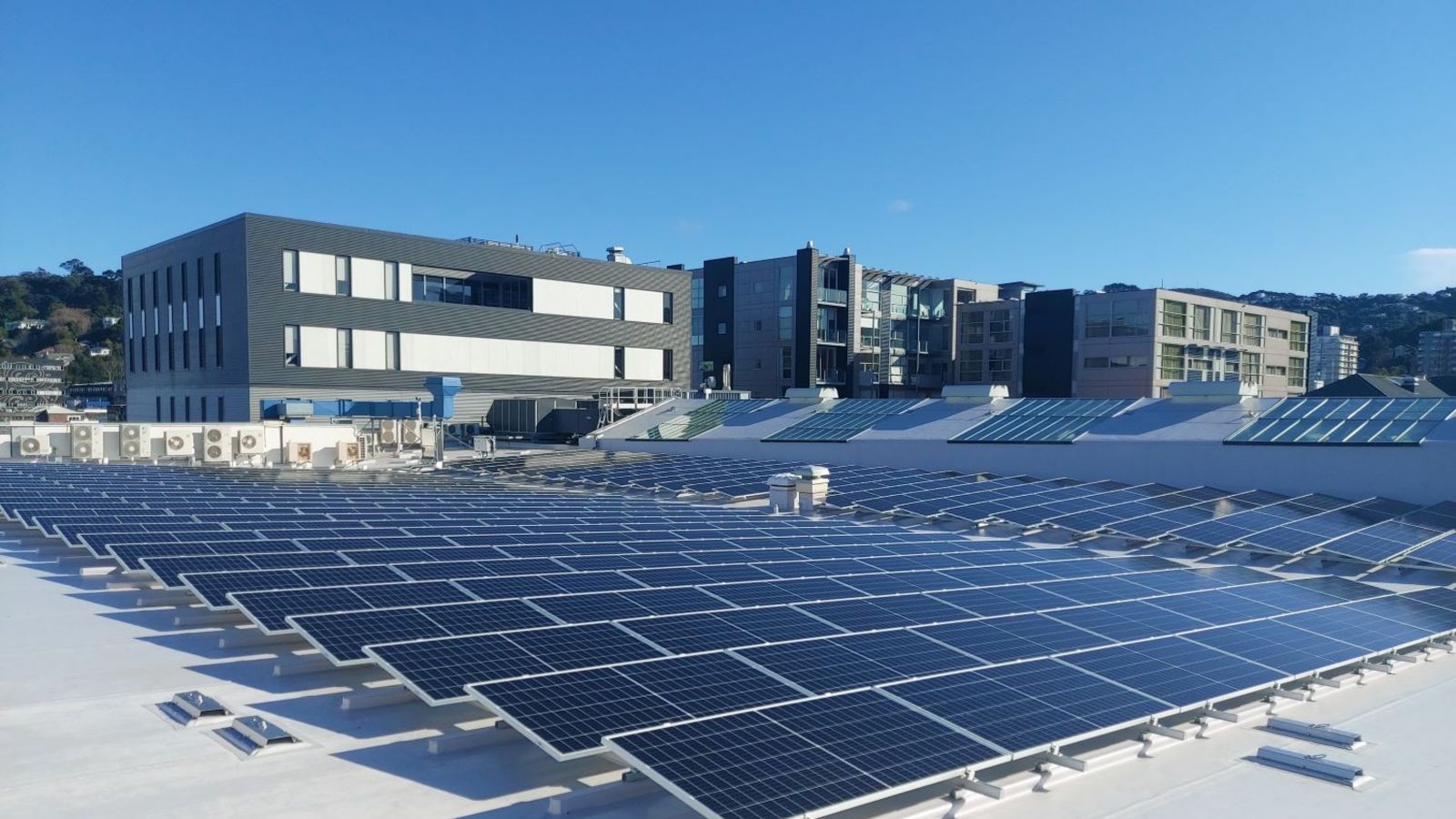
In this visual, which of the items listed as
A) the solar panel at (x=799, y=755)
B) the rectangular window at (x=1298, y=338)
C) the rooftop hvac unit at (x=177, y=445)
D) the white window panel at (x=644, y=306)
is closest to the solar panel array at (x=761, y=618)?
the solar panel at (x=799, y=755)

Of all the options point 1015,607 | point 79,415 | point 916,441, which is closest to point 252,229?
point 79,415

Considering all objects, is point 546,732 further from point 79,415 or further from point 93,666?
point 79,415

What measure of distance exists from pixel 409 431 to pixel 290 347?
1265cm

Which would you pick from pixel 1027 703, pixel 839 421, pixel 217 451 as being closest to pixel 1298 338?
pixel 839 421

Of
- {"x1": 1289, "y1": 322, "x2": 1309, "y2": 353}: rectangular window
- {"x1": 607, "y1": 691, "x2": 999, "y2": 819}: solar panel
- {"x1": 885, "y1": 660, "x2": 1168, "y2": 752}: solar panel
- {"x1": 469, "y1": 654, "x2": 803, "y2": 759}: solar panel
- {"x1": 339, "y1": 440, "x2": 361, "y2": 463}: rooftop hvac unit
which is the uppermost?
{"x1": 1289, "y1": 322, "x2": 1309, "y2": 353}: rectangular window

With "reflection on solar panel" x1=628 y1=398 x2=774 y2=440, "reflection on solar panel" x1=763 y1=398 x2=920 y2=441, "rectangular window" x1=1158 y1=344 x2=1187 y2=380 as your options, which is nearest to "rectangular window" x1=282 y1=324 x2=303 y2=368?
"reflection on solar panel" x1=628 y1=398 x2=774 y2=440

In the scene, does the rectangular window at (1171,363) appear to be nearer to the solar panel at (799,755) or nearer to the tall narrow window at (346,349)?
the tall narrow window at (346,349)

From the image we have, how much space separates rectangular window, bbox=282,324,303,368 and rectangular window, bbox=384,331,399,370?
5938 mm

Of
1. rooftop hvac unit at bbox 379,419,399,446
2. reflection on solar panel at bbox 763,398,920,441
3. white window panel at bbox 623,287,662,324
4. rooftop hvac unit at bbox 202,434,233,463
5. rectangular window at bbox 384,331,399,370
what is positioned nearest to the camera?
rooftop hvac unit at bbox 202,434,233,463

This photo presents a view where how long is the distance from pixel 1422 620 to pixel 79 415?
75.4 m

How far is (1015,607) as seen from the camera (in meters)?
14.8

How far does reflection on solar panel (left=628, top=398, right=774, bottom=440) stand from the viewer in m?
56.1

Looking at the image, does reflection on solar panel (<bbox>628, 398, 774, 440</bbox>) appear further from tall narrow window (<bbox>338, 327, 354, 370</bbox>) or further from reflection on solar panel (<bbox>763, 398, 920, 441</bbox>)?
tall narrow window (<bbox>338, 327, 354, 370</bbox>)

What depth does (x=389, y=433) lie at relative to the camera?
182ft
